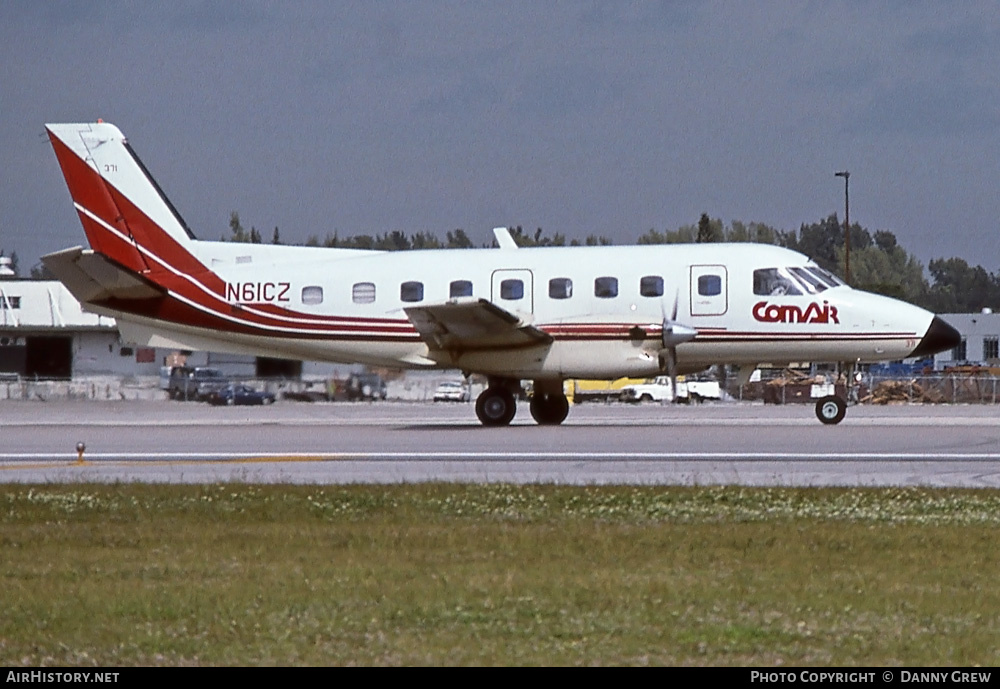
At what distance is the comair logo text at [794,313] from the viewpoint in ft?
93.9

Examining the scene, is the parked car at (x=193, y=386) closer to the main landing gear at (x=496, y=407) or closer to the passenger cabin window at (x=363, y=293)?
the passenger cabin window at (x=363, y=293)

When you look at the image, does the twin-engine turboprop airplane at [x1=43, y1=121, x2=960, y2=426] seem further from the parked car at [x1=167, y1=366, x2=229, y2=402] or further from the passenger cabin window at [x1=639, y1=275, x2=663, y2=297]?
the parked car at [x1=167, y1=366, x2=229, y2=402]

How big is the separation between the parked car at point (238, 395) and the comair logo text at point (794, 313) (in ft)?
78.9

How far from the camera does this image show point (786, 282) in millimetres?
28797

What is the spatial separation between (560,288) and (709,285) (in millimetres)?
3122

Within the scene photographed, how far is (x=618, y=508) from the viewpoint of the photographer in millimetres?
14383

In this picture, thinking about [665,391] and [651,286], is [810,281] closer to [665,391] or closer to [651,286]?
[651,286]

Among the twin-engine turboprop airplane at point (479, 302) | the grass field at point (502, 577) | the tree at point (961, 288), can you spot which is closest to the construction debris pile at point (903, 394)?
the twin-engine turboprop airplane at point (479, 302)

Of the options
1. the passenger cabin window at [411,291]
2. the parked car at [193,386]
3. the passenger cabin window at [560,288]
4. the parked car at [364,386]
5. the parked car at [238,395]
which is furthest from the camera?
the parked car at [193,386]

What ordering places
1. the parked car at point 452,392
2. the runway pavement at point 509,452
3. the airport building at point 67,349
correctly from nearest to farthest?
the runway pavement at point 509,452, the parked car at point 452,392, the airport building at point 67,349

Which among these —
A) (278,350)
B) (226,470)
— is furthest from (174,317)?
(226,470)

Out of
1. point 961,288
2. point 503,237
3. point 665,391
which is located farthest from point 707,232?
point 961,288

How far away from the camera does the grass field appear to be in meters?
7.86
